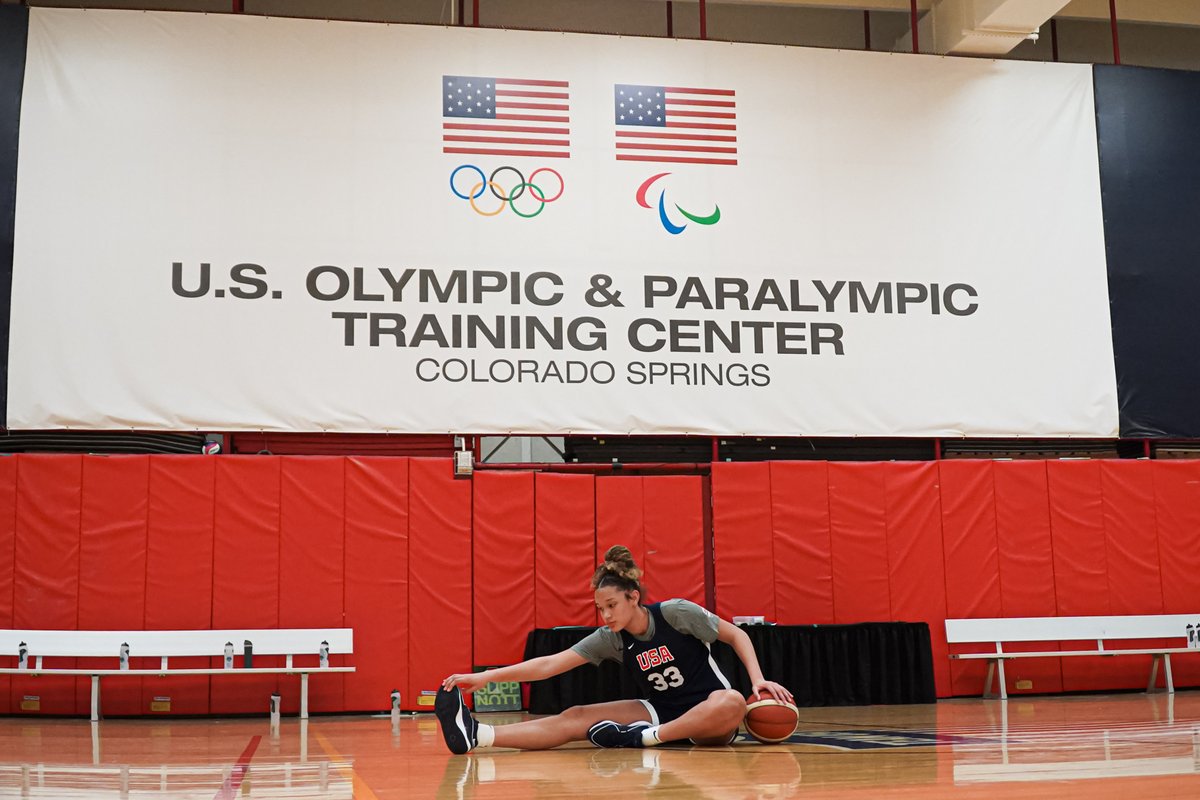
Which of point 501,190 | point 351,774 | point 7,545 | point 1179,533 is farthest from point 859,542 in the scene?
point 7,545

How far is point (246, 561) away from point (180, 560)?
569 millimetres

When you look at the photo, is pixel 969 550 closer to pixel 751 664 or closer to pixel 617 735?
pixel 751 664

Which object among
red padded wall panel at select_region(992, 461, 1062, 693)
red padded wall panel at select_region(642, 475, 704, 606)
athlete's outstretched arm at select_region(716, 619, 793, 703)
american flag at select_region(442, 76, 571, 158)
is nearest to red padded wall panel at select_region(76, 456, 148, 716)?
american flag at select_region(442, 76, 571, 158)

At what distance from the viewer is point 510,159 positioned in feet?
38.2

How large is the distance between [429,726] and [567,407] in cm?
340

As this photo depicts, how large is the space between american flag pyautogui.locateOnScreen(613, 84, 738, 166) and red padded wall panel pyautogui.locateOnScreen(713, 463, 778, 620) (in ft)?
10.4

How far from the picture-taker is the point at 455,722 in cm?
586

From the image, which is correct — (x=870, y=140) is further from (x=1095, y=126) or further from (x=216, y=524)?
(x=216, y=524)

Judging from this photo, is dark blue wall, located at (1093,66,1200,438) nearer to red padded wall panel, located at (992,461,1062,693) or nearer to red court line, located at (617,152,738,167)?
red padded wall panel, located at (992,461,1062,693)

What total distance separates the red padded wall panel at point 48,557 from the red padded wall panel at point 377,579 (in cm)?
236

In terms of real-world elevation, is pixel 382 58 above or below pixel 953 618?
above

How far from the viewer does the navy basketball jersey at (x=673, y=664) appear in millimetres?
5992

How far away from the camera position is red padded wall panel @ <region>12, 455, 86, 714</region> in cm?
1027

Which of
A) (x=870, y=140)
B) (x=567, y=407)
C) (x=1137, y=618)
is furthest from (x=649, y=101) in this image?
(x=1137, y=618)
